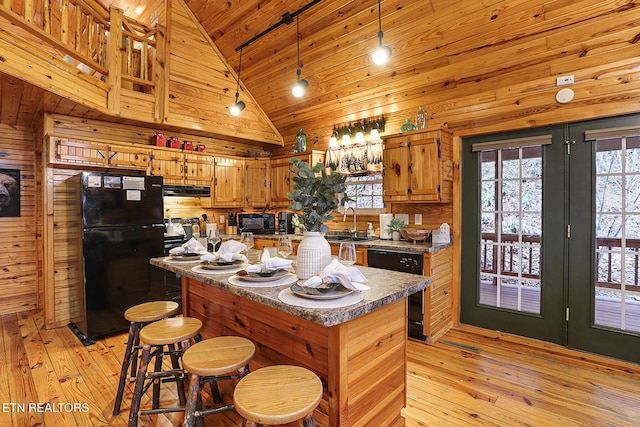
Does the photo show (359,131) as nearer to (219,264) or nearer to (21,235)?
(219,264)

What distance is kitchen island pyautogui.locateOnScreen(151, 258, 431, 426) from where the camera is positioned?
4.48 feet

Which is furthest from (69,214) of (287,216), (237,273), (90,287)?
(237,273)

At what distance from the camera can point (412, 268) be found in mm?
3203

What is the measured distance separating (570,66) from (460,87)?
3.02ft

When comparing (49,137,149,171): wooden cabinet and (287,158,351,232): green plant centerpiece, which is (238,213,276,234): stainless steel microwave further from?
(287,158,351,232): green plant centerpiece

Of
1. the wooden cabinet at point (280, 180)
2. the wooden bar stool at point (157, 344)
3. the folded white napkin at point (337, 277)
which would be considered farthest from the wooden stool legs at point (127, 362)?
the wooden cabinet at point (280, 180)

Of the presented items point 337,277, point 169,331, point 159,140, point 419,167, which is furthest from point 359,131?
point 169,331

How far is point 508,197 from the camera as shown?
3322mm

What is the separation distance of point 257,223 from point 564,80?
3949 mm

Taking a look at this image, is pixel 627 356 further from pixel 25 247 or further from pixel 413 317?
pixel 25 247

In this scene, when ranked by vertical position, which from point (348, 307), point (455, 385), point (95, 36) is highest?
point (95, 36)

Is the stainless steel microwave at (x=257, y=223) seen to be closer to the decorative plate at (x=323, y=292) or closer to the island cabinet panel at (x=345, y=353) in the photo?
the island cabinet panel at (x=345, y=353)

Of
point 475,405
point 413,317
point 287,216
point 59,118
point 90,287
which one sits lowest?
point 475,405

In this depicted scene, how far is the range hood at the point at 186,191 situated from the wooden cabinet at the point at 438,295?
314cm
